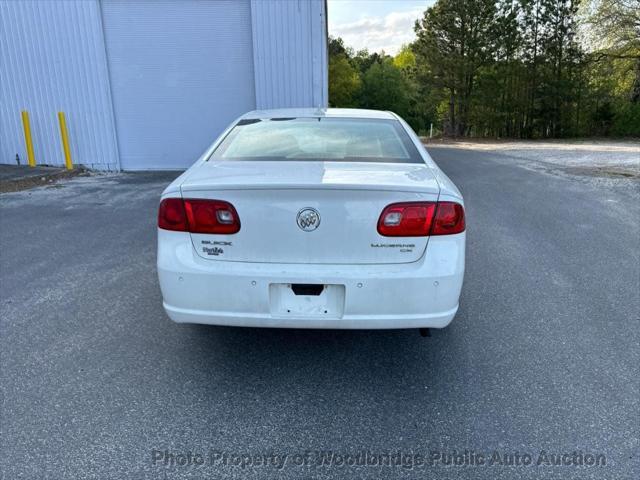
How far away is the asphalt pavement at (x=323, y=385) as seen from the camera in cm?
229

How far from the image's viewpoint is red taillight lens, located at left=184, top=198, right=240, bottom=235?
2.67m

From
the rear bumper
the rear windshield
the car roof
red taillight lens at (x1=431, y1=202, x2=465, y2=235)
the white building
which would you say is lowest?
the rear bumper

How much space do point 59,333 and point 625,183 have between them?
396 inches

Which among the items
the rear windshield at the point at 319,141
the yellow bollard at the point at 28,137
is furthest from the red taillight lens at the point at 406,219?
the yellow bollard at the point at 28,137

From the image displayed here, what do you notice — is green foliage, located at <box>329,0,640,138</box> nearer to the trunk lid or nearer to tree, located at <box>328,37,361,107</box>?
tree, located at <box>328,37,361,107</box>

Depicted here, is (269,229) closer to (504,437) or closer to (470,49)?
(504,437)

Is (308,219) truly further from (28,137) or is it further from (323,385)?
(28,137)

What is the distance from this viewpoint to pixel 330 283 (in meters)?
2.62

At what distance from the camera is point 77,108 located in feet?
38.8

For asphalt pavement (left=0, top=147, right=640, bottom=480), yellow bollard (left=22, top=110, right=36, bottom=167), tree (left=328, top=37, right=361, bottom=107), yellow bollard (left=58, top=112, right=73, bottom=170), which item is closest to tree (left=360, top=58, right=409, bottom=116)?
tree (left=328, top=37, right=361, bottom=107)

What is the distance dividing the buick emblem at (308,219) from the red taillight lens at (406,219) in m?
0.34

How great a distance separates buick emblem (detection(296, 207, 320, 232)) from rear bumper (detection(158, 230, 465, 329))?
0.21 m

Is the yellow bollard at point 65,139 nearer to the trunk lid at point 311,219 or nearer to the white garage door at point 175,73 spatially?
the white garage door at point 175,73

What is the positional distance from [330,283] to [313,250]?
0.20 m
